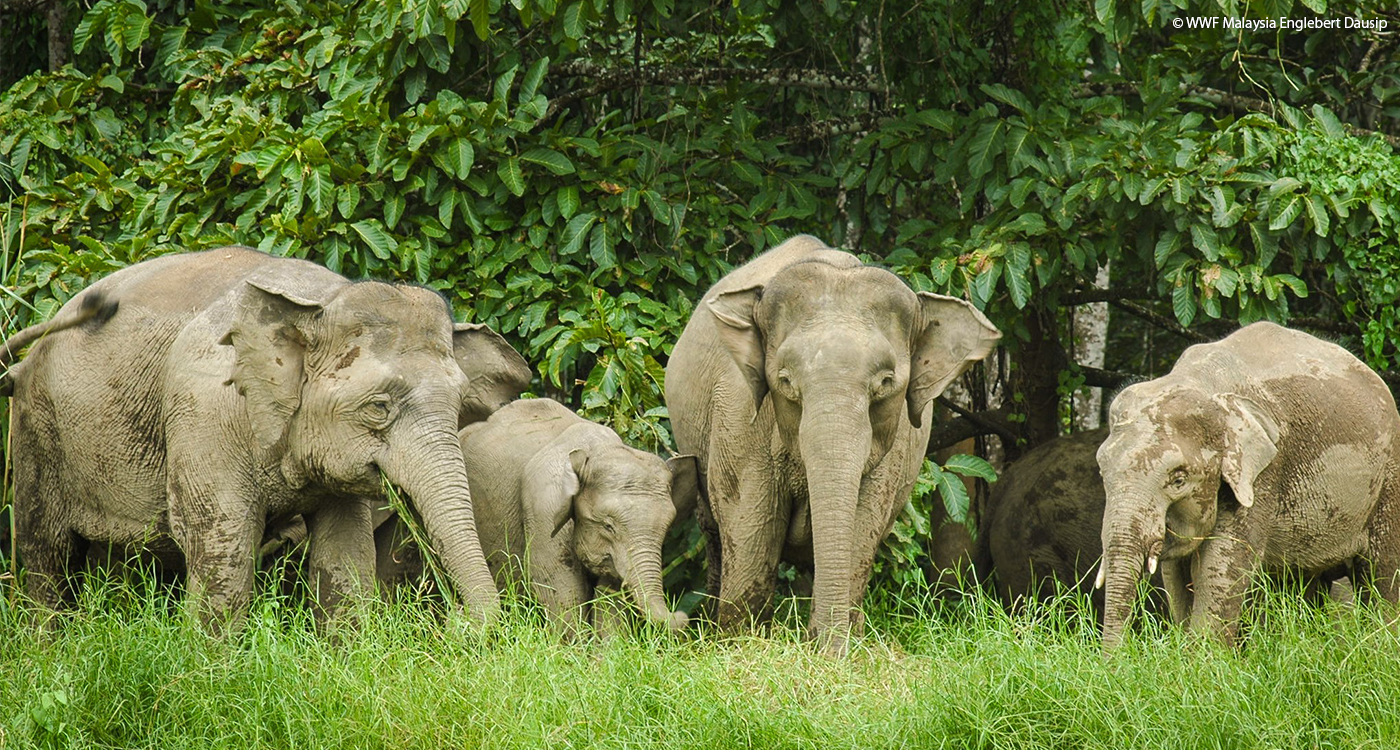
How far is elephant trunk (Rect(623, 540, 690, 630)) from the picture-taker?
696 centimetres

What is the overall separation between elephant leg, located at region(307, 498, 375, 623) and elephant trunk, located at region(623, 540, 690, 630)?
1.06m

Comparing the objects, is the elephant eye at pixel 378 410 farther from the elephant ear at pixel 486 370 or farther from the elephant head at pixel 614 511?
the elephant head at pixel 614 511

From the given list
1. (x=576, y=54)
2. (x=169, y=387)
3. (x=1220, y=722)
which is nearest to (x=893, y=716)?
(x=1220, y=722)

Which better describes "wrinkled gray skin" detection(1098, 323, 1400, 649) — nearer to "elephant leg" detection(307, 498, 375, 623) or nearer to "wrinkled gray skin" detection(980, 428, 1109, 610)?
"wrinkled gray skin" detection(980, 428, 1109, 610)

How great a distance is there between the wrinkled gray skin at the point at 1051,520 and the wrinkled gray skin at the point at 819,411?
1.56m

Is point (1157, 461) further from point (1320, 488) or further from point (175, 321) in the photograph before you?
point (175, 321)

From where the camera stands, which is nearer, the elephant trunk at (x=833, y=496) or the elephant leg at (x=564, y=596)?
the elephant trunk at (x=833, y=496)

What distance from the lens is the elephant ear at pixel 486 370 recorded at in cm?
737

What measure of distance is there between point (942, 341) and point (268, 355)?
2.66 metres

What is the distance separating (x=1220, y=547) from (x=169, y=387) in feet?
13.6

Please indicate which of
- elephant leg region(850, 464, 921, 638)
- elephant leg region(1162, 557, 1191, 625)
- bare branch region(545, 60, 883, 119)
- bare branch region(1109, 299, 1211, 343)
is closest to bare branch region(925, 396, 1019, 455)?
bare branch region(1109, 299, 1211, 343)

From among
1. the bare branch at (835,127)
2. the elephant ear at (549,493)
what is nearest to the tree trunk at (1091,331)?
the bare branch at (835,127)


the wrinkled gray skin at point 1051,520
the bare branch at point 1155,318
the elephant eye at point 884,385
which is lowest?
the wrinkled gray skin at point 1051,520

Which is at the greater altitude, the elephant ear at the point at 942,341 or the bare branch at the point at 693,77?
the bare branch at the point at 693,77
